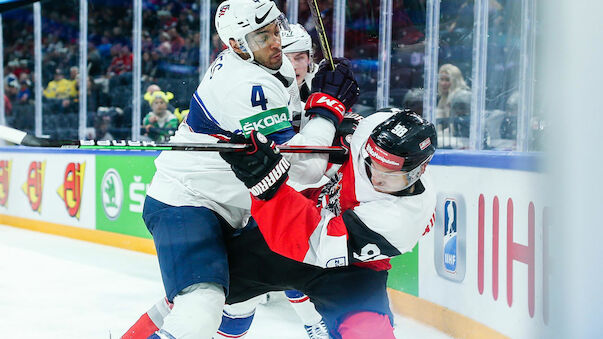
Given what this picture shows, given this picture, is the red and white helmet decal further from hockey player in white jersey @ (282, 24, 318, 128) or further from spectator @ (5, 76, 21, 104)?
spectator @ (5, 76, 21, 104)

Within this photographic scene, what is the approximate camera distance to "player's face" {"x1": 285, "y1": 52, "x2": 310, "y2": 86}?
2.22 metres

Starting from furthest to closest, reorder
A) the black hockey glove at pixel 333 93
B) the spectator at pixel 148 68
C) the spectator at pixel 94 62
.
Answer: the spectator at pixel 94 62, the spectator at pixel 148 68, the black hockey glove at pixel 333 93

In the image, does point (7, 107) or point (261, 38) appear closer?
point (261, 38)

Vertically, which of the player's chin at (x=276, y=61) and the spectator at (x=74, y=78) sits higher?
the spectator at (x=74, y=78)

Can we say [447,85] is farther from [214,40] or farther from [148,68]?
[148,68]

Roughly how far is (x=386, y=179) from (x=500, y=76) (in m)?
1.89

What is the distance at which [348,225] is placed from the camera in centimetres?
150

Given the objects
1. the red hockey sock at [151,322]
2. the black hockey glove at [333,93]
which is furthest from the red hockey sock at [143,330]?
the black hockey glove at [333,93]

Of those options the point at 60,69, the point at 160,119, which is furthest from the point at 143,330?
the point at 60,69

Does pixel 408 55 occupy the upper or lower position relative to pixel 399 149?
upper

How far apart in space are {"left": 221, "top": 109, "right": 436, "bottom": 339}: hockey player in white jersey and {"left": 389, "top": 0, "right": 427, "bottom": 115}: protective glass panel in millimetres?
2056

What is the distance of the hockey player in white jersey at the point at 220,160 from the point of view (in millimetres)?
1578

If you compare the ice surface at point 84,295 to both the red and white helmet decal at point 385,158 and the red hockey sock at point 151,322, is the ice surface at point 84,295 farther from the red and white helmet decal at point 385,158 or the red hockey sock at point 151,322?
the red and white helmet decal at point 385,158

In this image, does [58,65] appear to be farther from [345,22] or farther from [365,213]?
[365,213]
